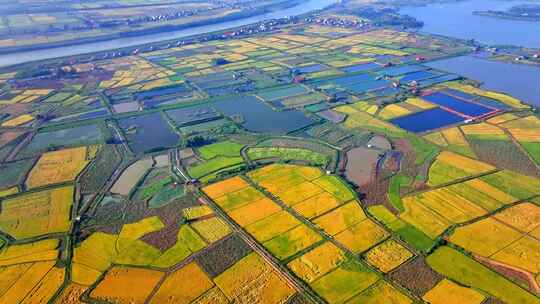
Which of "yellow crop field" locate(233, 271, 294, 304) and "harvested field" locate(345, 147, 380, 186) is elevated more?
"harvested field" locate(345, 147, 380, 186)

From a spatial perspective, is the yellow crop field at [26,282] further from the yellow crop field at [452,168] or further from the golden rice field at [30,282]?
the yellow crop field at [452,168]

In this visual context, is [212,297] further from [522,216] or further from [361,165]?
[522,216]

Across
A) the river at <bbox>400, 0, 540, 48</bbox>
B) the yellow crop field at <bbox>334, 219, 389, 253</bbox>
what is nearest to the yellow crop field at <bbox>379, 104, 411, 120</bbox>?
the yellow crop field at <bbox>334, 219, 389, 253</bbox>

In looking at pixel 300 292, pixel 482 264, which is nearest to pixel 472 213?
pixel 482 264

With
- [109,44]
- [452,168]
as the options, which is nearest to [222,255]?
[452,168]

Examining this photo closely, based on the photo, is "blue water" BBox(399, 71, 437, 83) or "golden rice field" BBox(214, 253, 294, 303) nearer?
"golden rice field" BBox(214, 253, 294, 303)

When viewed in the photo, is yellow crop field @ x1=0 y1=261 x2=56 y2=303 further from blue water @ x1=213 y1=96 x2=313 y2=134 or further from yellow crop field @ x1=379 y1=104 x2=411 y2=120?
yellow crop field @ x1=379 y1=104 x2=411 y2=120

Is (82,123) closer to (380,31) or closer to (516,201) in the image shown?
(516,201)
